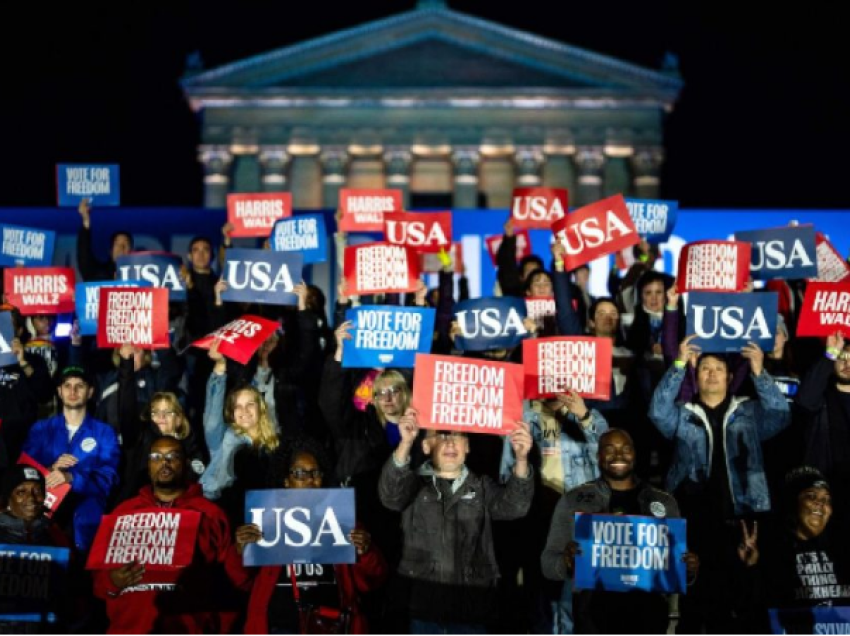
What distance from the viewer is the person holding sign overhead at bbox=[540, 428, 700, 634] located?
807 cm

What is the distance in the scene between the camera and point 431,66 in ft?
148

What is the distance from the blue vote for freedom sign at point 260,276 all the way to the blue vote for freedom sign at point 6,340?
1.91 metres

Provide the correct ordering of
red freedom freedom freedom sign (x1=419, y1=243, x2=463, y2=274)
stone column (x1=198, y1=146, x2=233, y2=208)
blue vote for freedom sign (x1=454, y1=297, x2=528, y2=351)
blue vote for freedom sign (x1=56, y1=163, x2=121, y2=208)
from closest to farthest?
blue vote for freedom sign (x1=454, y1=297, x2=528, y2=351), red freedom freedom freedom sign (x1=419, y1=243, x2=463, y2=274), blue vote for freedom sign (x1=56, y1=163, x2=121, y2=208), stone column (x1=198, y1=146, x2=233, y2=208)

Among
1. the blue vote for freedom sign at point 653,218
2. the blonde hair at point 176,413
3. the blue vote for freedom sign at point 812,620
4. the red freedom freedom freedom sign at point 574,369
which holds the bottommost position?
the blue vote for freedom sign at point 812,620

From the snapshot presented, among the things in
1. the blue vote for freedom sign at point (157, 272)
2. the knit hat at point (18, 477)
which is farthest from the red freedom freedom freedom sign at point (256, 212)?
the knit hat at point (18, 477)

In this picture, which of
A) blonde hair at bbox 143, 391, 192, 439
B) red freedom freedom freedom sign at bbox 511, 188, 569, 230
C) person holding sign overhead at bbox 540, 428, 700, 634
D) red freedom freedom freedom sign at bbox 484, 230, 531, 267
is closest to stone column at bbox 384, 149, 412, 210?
red freedom freedom freedom sign at bbox 484, 230, 531, 267

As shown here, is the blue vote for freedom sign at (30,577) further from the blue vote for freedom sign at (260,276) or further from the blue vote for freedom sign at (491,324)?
the blue vote for freedom sign at (491,324)

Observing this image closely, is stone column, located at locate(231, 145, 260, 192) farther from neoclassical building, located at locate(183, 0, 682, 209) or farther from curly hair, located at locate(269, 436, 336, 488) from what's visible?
curly hair, located at locate(269, 436, 336, 488)

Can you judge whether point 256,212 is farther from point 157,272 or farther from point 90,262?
point 157,272

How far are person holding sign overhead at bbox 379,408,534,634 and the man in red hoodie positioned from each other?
3.53ft

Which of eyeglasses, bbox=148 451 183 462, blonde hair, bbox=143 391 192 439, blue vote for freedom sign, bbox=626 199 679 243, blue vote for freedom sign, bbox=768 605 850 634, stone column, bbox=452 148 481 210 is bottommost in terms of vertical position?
blue vote for freedom sign, bbox=768 605 850 634

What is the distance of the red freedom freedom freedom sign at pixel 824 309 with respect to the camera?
10578mm

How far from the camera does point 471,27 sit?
146 feet

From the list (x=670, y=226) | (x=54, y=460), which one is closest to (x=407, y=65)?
(x=670, y=226)
